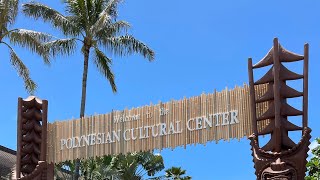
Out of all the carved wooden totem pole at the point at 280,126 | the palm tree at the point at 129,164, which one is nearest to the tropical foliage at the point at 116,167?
the palm tree at the point at 129,164

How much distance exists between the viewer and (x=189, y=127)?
11.0 m

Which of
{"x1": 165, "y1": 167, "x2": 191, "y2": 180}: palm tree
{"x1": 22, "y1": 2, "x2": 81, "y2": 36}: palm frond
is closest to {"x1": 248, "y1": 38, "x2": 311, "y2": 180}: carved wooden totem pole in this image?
{"x1": 22, "y1": 2, "x2": 81, "y2": 36}: palm frond

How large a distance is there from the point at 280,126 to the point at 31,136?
5.72 m

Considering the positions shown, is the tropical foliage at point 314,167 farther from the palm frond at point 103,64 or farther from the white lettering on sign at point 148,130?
the palm frond at point 103,64

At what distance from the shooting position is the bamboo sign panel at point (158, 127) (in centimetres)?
1041

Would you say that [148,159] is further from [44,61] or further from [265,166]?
[265,166]

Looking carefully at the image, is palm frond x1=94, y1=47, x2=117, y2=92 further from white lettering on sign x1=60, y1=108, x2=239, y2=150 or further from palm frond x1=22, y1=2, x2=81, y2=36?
white lettering on sign x1=60, y1=108, x2=239, y2=150

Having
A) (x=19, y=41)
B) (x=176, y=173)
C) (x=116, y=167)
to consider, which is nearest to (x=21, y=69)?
(x=19, y=41)

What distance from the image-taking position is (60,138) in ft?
42.3

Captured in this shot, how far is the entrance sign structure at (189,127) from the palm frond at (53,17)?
28.7 feet

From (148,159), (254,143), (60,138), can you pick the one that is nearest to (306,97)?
(254,143)

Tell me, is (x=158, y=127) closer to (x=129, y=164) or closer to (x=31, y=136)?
(x=31, y=136)

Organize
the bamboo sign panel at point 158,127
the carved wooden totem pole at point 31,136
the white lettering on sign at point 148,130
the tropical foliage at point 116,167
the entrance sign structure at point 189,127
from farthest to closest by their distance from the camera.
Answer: the tropical foliage at point 116,167
the carved wooden totem pole at point 31,136
the white lettering on sign at point 148,130
the bamboo sign panel at point 158,127
the entrance sign structure at point 189,127

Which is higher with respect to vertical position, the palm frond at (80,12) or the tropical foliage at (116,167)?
the palm frond at (80,12)
